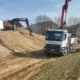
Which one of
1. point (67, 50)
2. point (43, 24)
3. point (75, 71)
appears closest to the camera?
point (75, 71)

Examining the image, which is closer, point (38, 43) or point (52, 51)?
point (52, 51)

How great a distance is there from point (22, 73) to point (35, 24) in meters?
96.2

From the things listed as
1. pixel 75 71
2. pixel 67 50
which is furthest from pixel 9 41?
pixel 75 71

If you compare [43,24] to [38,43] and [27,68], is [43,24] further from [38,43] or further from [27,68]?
[27,68]

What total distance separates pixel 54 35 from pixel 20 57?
4183 millimetres

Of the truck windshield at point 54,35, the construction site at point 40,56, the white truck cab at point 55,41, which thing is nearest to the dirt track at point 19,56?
the construction site at point 40,56

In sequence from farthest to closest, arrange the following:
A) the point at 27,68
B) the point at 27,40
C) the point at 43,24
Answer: the point at 43,24, the point at 27,40, the point at 27,68

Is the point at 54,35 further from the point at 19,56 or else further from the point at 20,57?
the point at 19,56

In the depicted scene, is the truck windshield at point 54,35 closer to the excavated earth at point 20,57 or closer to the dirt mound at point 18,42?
the excavated earth at point 20,57

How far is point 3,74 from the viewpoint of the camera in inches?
834

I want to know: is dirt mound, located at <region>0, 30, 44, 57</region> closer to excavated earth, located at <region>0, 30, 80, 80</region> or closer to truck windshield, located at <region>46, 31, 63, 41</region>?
excavated earth, located at <region>0, 30, 80, 80</region>

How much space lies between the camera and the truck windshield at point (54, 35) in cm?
3231

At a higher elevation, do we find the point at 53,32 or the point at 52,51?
the point at 53,32

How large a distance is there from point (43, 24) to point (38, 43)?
61136mm
